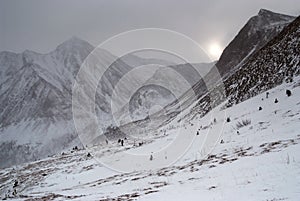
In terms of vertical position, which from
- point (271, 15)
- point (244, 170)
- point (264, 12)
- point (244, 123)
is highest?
point (264, 12)

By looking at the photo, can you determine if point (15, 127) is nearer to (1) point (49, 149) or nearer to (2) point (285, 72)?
(1) point (49, 149)

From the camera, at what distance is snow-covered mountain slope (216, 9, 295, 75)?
7669cm

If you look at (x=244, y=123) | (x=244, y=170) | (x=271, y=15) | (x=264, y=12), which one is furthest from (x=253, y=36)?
(x=244, y=170)

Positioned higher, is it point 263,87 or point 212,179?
point 263,87

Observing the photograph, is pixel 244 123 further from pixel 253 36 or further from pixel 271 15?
pixel 271 15

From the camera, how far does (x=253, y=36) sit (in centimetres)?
8275

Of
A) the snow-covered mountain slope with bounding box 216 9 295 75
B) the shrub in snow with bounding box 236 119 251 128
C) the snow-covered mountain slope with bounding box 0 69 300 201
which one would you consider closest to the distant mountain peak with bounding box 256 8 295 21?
the snow-covered mountain slope with bounding box 216 9 295 75

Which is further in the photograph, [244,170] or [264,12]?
[264,12]

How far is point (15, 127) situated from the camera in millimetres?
178125

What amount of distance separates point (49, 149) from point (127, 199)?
143892mm

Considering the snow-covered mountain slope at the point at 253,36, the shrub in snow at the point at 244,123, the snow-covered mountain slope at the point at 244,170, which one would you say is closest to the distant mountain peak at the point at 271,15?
the snow-covered mountain slope at the point at 253,36

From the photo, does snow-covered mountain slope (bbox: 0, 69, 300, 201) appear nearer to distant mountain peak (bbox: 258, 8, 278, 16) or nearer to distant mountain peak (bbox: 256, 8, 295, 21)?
distant mountain peak (bbox: 256, 8, 295, 21)

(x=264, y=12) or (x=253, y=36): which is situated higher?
(x=264, y=12)

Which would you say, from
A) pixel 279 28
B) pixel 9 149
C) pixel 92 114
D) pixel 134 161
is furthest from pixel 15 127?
pixel 134 161
